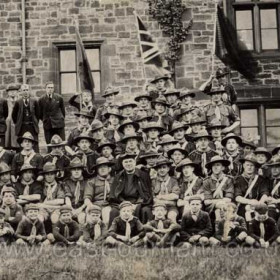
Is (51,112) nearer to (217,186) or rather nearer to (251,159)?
(217,186)

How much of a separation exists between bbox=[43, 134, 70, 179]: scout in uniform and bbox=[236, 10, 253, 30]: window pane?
745 centimetres

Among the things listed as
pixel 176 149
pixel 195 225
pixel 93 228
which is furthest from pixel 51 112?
pixel 195 225

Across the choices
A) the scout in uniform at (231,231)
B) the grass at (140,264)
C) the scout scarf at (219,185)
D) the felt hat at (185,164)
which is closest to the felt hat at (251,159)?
the scout scarf at (219,185)

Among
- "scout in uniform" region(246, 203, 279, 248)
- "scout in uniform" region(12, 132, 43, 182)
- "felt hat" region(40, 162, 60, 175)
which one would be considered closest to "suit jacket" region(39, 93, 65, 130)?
"scout in uniform" region(12, 132, 43, 182)

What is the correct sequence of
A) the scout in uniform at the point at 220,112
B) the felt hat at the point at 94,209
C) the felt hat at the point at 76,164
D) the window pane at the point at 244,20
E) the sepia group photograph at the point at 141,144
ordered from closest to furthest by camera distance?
1. the sepia group photograph at the point at 141,144
2. the felt hat at the point at 94,209
3. the felt hat at the point at 76,164
4. the scout in uniform at the point at 220,112
5. the window pane at the point at 244,20

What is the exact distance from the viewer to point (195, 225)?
1316 cm

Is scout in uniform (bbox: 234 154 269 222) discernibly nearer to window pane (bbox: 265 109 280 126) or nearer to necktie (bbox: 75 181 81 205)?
necktie (bbox: 75 181 81 205)

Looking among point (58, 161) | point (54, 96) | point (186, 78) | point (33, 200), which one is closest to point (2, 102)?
point (54, 96)

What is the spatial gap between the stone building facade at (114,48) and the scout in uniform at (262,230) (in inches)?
305

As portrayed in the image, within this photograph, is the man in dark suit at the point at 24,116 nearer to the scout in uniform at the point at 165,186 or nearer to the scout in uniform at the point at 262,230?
the scout in uniform at the point at 165,186

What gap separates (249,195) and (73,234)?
114 inches

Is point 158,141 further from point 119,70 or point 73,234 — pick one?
point 119,70

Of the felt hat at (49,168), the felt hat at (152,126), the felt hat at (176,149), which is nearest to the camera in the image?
the felt hat at (49,168)

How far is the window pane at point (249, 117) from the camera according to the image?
21188mm
